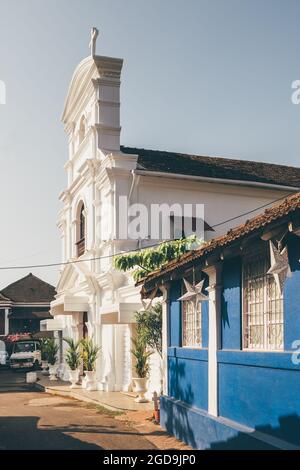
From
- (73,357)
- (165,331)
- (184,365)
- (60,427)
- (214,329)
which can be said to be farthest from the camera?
(73,357)

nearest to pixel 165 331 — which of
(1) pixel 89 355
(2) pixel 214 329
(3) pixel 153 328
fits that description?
(3) pixel 153 328

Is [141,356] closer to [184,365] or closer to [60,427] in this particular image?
[60,427]

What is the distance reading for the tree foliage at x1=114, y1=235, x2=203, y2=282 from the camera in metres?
16.9

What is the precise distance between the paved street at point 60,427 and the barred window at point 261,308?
366 cm

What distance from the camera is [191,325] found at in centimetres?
1208

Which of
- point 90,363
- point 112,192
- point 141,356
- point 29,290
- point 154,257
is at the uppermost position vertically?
point 112,192

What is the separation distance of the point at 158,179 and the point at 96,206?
2.69 metres

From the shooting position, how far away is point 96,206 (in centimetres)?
2277

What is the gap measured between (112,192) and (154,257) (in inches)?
190

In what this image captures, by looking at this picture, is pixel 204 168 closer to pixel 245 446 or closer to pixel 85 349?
pixel 85 349

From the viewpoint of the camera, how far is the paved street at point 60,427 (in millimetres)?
11664

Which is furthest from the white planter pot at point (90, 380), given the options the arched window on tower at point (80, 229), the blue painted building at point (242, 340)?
the blue painted building at point (242, 340)

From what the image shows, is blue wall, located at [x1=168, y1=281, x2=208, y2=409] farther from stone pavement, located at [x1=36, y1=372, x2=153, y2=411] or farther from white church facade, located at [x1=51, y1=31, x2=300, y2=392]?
white church facade, located at [x1=51, y1=31, x2=300, y2=392]

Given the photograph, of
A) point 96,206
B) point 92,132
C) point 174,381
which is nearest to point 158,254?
point 174,381
